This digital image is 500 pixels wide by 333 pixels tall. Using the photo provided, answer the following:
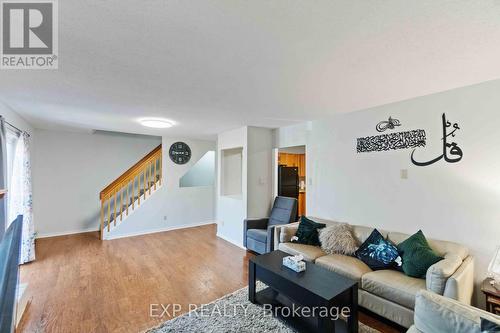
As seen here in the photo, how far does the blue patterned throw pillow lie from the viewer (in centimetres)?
236

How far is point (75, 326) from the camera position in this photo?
80.4 inches

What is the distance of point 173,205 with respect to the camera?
18.1ft

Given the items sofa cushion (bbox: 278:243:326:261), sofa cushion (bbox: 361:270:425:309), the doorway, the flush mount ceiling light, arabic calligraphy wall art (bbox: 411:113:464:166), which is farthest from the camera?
the doorway

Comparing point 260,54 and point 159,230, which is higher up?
point 260,54

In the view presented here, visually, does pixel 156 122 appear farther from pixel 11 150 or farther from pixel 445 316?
pixel 445 316

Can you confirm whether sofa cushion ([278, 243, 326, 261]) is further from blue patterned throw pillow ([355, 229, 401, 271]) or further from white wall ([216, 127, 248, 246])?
white wall ([216, 127, 248, 246])

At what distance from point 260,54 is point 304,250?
235 cm

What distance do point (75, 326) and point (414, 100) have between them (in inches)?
168

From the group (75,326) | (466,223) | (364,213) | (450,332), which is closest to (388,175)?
(364,213)

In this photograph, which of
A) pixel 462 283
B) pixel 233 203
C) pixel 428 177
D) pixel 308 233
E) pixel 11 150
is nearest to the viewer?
pixel 462 283

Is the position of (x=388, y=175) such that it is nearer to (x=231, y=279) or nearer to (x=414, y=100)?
(x=414, y=100)

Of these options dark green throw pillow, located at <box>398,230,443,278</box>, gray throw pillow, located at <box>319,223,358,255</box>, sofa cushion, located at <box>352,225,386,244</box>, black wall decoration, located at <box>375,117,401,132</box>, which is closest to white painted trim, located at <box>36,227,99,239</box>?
gray throw pillow, located at <box>319,223,358,255</box>

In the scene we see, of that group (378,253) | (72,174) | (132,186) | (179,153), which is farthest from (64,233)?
(378,253)

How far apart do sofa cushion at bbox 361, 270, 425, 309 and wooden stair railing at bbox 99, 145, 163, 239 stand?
4700 millimetres
